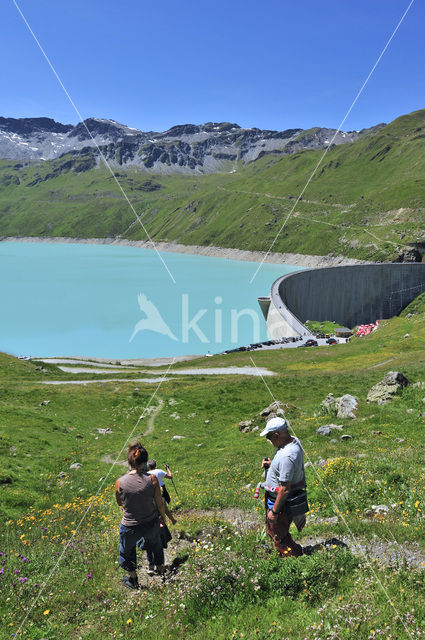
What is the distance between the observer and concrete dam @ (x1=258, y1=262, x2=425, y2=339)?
91000mm

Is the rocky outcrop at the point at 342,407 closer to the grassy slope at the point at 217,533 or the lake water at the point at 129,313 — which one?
the grassy slope at the point at 217,533

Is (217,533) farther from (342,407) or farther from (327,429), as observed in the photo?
(342,407)

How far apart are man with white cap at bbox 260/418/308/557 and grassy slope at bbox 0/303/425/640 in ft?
1.41

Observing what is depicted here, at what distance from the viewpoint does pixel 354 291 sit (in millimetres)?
91938

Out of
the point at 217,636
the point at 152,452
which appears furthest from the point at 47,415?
the point at 217,636

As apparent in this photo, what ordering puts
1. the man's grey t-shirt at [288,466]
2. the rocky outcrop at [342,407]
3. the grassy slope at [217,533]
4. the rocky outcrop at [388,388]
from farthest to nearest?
the rocky outcrop at [388,388] < the rocky outcrop at [342,407] < the man's grey t-shirt at [288,466] < the grassy slope at [217,533]

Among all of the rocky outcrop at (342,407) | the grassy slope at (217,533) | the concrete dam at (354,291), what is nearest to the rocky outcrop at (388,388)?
the grassy slope at (217,533)

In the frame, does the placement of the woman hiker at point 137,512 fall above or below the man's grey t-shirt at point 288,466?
below

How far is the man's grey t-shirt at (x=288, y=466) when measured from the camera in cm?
589

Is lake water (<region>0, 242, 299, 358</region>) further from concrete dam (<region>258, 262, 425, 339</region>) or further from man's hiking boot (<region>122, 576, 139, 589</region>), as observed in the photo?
man's hiking boot (<region>122, 576, 139, 589</region>)

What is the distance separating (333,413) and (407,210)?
180284mm

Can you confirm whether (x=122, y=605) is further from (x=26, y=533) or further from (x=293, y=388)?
(x=293, y=388)

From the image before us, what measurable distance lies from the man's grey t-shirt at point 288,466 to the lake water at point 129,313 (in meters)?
74.4

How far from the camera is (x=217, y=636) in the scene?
5.00m
